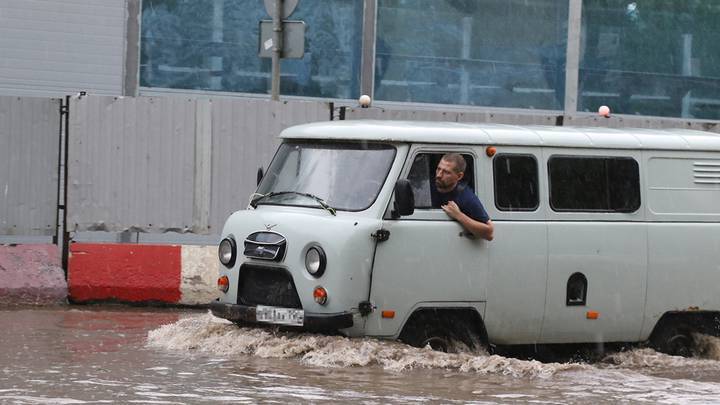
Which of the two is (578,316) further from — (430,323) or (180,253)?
(180,253)

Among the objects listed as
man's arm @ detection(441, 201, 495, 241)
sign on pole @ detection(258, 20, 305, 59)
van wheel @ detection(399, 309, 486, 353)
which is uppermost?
sign on pole @ detection(258, 20, 305, 59)

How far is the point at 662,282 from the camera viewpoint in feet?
41.3

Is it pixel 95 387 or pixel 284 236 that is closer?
pixel 95 387

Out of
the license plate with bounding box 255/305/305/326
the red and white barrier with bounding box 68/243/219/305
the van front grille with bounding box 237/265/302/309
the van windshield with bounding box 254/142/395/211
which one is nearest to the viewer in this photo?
the license plate with bounding box 255/305/305/326

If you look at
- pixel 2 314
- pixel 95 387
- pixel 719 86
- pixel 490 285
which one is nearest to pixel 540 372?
pixel 490 285

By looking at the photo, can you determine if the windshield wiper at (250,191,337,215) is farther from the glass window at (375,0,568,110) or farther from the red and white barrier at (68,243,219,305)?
the glass window at (375,0,568,110)

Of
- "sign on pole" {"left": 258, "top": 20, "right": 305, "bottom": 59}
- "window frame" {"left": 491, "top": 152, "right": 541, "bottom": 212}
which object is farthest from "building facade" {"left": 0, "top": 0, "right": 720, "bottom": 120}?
"window frame" {"left": 491, "top": 152, "right": 541, "bottom": 212}

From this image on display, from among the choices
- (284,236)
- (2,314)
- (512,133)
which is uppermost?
(512,133)

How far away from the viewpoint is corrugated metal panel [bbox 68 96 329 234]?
1681 centimetres

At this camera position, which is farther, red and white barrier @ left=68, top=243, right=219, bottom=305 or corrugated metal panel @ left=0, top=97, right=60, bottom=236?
corrugated metal panel @ left=0, top=97, right=60, bottom=236

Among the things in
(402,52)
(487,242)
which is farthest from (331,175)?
(402,52)

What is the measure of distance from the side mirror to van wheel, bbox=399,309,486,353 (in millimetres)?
813

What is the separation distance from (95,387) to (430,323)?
2.75 m

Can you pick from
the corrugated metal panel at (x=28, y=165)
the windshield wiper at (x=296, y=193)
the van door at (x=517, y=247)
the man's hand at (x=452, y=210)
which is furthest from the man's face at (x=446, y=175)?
the corrugated metal panel at (x=28, y=165)
